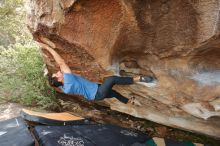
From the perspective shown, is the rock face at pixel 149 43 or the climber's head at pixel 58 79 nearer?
the rock face at pixel 149 43

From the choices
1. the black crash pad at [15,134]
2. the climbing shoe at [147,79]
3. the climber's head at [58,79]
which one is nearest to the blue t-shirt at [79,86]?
the climber's head at [58,79]

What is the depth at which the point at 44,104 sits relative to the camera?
21.9 feet

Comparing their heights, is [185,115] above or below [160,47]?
below

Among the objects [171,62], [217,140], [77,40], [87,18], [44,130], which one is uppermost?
[87,18]

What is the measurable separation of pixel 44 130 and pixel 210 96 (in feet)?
8.72

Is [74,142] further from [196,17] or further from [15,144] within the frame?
[196,17]

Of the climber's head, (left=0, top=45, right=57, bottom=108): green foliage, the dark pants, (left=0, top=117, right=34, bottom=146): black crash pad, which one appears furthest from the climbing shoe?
(left=0, top=45, right=57, bottom=108): green foliage

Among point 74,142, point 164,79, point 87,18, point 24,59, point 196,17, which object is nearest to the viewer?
point 196,17

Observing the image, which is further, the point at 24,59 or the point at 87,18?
the point at 24,59

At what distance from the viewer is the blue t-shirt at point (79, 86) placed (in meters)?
4.45

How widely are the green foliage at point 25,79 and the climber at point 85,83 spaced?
220cm

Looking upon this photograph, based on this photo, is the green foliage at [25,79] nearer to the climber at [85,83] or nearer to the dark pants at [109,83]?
the climber at [85,83]

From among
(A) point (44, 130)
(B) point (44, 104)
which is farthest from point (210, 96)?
(B) point (44, 104)

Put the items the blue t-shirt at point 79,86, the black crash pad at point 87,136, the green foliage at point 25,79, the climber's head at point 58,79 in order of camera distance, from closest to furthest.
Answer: the blue t-shirt at point 79,86
the climber's head at point 58,79
the black crash pad at point 87,136
the green foliage at point 25,79
